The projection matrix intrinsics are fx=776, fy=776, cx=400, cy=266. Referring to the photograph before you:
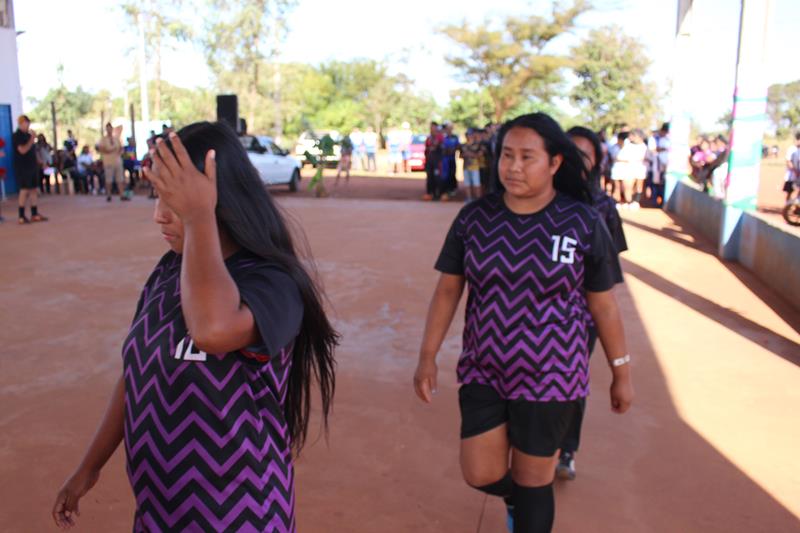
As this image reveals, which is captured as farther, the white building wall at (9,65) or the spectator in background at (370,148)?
the spectator in background at (370,148)

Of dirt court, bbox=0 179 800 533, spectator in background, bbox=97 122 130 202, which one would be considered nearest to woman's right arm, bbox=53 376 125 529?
dirt court, bbox=0 179 800 533

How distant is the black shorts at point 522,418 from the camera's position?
2576mm

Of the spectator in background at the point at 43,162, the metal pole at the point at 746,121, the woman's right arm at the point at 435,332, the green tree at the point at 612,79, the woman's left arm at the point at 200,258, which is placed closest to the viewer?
the woman's left arm at the point at 200,258

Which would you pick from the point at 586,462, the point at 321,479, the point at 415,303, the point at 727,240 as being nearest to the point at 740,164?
the point at 727,240

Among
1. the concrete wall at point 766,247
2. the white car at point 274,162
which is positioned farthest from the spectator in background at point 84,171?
the concrete wall at point 766,247

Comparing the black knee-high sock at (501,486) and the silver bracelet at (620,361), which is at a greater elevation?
the silver bracelet at (620,361)

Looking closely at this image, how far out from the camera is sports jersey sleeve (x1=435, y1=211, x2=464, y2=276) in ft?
9.17

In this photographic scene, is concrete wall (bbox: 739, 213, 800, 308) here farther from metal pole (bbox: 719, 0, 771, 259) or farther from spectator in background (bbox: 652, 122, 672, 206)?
spectator in background (bbox: 652, 122, 672, 206)

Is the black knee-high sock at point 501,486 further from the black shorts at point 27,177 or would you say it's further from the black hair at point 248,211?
the black shorts at point 27,177

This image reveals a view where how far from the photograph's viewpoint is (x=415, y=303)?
7480 millimetres

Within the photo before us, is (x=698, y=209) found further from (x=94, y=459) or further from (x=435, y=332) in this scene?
(x=94, y=459)

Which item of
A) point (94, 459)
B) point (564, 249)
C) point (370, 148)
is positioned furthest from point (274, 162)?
point (94, 459)

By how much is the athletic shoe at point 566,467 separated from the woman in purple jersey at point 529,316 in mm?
1000

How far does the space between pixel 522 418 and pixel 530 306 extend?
0.37 m
